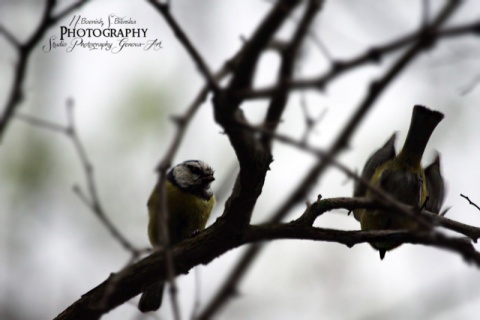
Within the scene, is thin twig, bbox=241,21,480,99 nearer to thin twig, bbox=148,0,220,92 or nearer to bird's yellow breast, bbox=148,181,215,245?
thin twig, bbox=148,0,220,92

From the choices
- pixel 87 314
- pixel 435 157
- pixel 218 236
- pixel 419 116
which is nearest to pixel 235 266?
pixel 218 236

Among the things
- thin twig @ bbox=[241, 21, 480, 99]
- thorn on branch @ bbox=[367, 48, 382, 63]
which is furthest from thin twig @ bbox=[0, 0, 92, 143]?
thorn on branch @ bbox=[367, 48, 382, 63]

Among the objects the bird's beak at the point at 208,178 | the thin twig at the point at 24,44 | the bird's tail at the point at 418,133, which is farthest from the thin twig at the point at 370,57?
the bird's beak at the point at 208,178

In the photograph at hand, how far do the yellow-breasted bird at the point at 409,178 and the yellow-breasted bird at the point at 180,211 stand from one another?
1.32m

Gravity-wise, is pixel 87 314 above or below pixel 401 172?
below

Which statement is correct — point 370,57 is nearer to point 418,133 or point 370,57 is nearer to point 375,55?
point 375,55

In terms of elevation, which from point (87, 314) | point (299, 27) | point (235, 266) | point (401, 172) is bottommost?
point (235, 266)

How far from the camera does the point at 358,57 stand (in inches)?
62.1

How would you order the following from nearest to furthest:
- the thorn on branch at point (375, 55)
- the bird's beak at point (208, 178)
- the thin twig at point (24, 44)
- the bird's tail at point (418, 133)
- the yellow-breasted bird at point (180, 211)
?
the thorn on branch at point (375, 55), the thin twig at point (24, 44), the bird's tail at point (418, 133), the yellow-breasted bird at point (180, 211), the bird's beak at point (208, 178)

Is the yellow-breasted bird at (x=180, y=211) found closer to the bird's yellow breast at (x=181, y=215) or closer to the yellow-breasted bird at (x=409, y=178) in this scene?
the bird's yellow breast at (x=181, y=215)

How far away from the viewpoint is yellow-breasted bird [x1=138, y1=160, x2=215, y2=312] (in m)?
5.68

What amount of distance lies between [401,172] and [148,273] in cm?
205

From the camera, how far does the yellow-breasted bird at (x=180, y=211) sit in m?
5.68

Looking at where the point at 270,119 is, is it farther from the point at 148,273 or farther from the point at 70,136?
the point at 148,273
